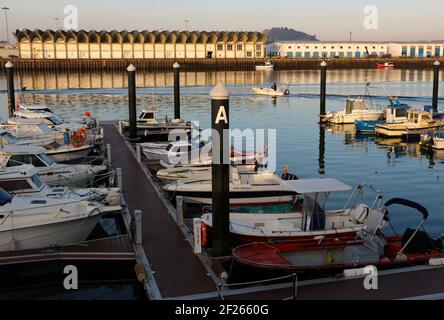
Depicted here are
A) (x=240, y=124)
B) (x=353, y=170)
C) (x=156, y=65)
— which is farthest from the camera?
(x=156, y=65)

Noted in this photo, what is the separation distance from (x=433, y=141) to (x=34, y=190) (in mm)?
25000

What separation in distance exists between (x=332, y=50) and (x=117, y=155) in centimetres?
16257

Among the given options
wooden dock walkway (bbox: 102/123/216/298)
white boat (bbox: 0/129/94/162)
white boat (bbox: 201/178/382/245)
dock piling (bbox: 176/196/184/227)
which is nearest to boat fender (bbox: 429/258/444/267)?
white boat (bbox: 201/178/382/245)

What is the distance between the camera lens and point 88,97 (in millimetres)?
68375

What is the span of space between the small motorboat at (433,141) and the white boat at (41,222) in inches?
955

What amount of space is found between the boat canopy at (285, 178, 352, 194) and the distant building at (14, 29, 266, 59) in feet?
428

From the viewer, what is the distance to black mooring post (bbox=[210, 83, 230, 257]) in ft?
39.5

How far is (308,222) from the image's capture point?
13.8 metres

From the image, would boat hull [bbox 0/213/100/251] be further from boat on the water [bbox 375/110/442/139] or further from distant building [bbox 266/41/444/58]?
distant building [bbox 266/41/444/58]

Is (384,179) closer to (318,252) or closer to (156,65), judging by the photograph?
(318,252)

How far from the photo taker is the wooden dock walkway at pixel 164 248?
36.5ft

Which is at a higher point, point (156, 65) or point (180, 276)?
point (156, 65)

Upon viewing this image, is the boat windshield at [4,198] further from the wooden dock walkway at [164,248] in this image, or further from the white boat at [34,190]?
the wooden dock walkway at [164,248]
